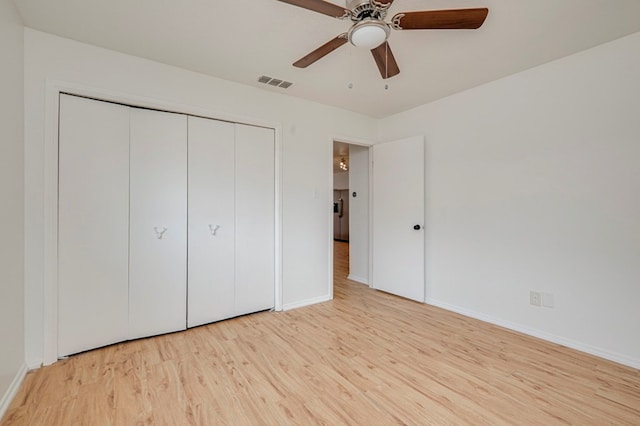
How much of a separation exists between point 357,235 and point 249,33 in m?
3.31

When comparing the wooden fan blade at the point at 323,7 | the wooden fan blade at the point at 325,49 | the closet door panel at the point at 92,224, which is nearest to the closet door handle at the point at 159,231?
the closet door panel at the point at 92,224

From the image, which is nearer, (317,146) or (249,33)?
(249,33)

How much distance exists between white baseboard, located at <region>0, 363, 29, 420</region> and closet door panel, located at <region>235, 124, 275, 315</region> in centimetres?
161

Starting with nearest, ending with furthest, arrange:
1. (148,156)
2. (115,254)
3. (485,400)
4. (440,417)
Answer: (440,417), (485,400), (115,254), (148,156)

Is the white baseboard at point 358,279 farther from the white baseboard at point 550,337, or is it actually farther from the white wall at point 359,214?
the white baseboard at point 550,337

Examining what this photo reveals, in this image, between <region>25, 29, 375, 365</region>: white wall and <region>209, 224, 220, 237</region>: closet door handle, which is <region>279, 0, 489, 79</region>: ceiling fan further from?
<region>209, 224, 220, 237</region>: closet door handle

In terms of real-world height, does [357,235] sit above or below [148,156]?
below

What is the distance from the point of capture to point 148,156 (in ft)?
8.40

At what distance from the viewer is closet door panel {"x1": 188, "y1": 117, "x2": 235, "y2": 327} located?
279 centimetres

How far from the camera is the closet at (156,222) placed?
2262 mm

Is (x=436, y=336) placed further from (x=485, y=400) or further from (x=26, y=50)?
(x=26, y=50)

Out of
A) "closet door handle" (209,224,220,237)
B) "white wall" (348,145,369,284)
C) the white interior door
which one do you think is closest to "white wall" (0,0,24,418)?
"closet door handle" (209,224,220,237)

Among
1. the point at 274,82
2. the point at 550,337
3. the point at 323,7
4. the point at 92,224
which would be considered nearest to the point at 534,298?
the point at 550,337

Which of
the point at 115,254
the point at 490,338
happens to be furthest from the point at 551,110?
the point at 115,254
